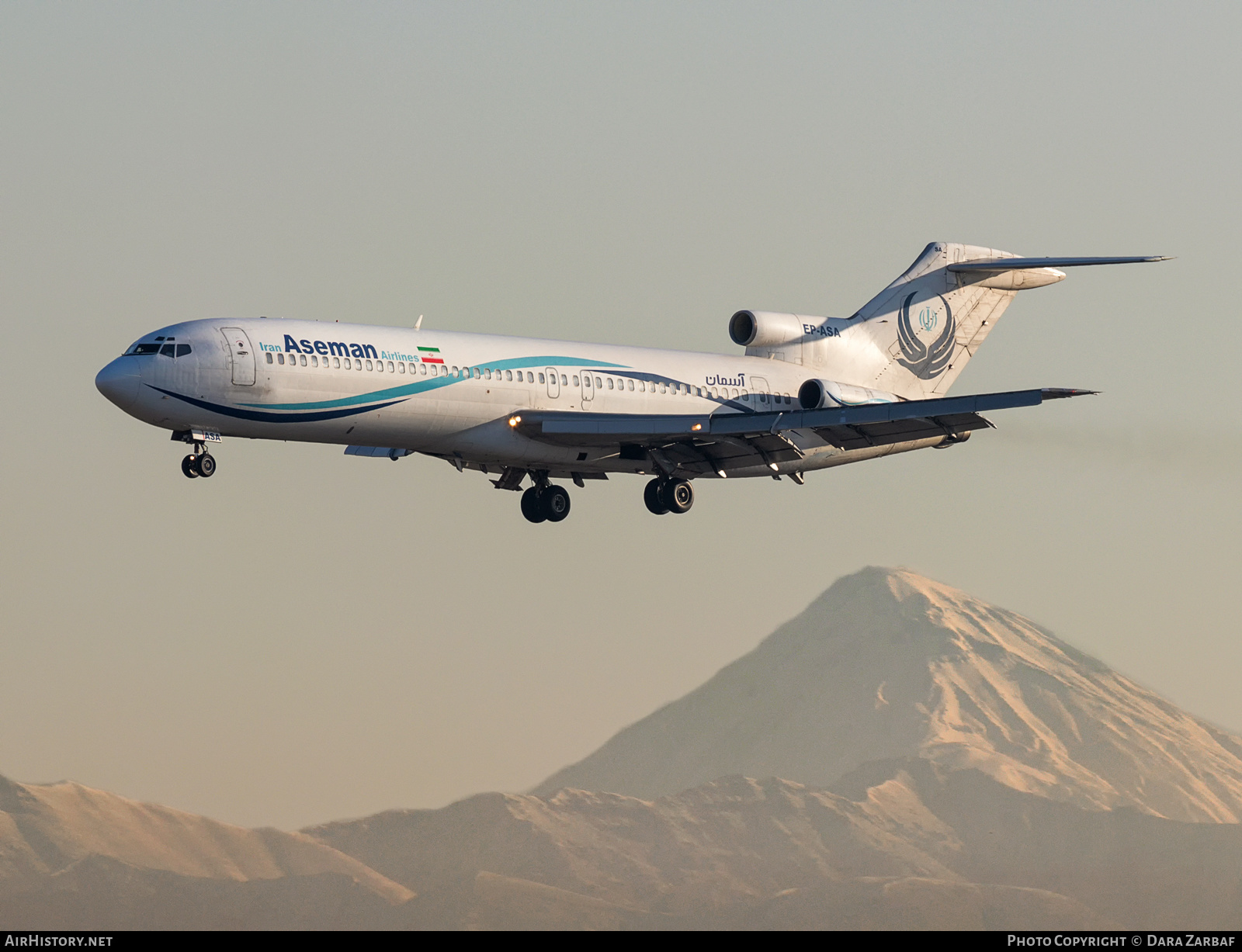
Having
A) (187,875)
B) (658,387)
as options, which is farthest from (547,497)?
(187,875)

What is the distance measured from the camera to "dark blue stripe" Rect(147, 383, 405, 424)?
1569 inches

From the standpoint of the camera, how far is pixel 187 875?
493 feet

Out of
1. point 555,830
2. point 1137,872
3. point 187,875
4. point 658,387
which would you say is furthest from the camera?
point 555,830

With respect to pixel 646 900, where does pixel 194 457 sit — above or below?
above

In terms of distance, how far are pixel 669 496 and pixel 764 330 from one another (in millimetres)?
6877

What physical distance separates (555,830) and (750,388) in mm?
136850

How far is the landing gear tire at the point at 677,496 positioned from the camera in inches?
1870

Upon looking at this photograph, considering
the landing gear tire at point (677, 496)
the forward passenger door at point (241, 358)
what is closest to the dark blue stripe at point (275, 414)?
the forward passenger door at point (241, 358)

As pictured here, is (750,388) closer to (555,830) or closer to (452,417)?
(452,417)

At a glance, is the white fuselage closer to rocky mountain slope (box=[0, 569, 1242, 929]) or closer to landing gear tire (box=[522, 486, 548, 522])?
landing gear tire (box=[522, 486, 548, 522])

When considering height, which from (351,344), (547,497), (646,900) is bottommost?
(646,900)

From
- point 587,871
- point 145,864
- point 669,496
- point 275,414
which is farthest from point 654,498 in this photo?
point 587,871

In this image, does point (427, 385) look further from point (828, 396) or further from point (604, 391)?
point (828, 396)

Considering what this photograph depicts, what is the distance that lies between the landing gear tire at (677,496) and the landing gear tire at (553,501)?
2.83m
